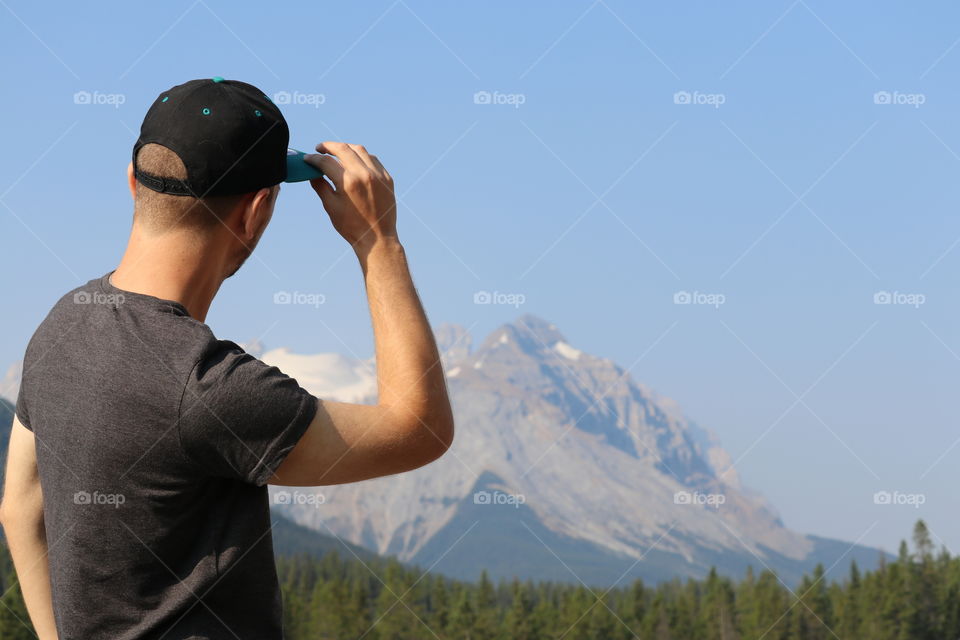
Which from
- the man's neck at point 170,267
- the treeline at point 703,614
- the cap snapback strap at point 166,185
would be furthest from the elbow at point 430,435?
the treeline at point 703,614

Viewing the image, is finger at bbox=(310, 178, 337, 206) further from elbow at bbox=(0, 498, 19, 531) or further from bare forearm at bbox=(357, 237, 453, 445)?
elbow at bbox=(0, 498, 19, 531)

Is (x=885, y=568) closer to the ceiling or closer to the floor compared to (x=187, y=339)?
closer to the ceiling

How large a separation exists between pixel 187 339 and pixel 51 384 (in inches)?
19.0

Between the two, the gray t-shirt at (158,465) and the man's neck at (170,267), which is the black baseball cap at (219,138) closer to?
the man's neck at (170,267)

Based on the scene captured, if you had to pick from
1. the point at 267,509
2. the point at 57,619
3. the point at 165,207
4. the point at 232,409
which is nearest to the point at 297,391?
the point at 232,409

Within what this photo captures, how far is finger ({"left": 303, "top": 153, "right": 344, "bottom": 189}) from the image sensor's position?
129 inches

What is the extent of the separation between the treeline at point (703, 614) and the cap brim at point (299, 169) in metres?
103

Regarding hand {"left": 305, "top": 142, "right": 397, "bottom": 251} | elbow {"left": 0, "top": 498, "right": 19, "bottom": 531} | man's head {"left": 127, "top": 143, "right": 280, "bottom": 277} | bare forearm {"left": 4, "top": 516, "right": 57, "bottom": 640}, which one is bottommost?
bare forearm {"left": 4, "top": 516, "right": 57, "bottom": 640}

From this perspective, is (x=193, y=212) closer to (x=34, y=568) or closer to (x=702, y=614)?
(x=34, y=568)

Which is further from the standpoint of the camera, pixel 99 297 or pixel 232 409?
pixel 99 297

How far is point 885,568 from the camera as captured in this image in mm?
120625

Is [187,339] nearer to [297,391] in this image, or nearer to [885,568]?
[297,391]

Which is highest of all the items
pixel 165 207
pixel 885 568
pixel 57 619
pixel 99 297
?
pixel 885 568

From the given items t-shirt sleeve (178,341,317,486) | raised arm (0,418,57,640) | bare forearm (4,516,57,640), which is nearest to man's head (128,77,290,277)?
t-shirt sleeve (178,341,317,486)
